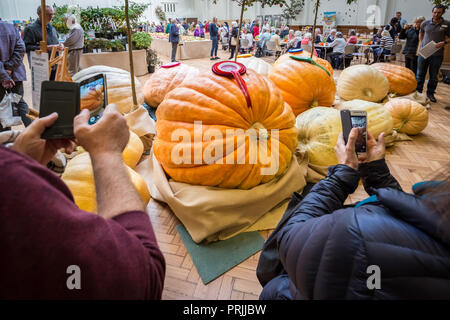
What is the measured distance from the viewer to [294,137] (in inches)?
81.8

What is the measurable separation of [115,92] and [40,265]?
2.88 m

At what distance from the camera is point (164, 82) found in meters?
3.43

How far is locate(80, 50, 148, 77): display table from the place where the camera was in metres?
6.32

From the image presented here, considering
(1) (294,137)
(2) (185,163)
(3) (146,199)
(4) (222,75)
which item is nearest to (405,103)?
(1) (294,137)

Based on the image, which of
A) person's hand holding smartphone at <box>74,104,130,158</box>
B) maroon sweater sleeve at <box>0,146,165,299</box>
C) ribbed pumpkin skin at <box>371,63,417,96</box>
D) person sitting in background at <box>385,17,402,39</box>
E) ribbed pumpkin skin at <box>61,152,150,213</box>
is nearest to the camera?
maroon sweater sleeve at <box>0,146,165,299</box>

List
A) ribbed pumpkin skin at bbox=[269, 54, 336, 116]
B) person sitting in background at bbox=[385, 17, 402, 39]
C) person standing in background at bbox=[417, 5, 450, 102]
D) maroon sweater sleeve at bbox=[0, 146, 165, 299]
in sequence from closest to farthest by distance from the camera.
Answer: maroon sweater sleeve at bbox=[0, 146, 165, 299]
ribbed pumpkin skin at bbox=[269, 54, 336, 116]
person standing in background at bbox=[417, 5, 450, 102]
person sitting in background at bbox=[385, 17, 402, 39]

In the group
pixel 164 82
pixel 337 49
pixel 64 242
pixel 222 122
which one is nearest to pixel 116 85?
pixel 164 82

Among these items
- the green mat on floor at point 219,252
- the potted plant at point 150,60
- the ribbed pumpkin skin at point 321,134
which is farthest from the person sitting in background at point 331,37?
the green mat on floor at point 219,252

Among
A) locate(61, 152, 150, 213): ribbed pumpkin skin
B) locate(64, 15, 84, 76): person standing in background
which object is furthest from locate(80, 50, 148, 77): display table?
locate(61, 152, 150, 213): ribbed pumpkin skin

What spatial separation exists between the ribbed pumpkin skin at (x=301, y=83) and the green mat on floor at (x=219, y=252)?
1.61 metres

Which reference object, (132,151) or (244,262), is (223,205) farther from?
(132,151)

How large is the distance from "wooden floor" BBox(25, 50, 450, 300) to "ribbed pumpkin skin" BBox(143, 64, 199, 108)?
175cm

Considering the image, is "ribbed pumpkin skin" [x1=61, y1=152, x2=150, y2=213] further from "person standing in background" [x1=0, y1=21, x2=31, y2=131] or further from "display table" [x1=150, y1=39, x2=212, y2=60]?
"display table" [x1=150, y1=39, x2=212, y2=60]

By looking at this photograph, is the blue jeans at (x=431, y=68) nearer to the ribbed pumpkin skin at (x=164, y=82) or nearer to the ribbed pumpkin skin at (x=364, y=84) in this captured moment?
the ribbed pumpkin skin at (x=364, y=84)
